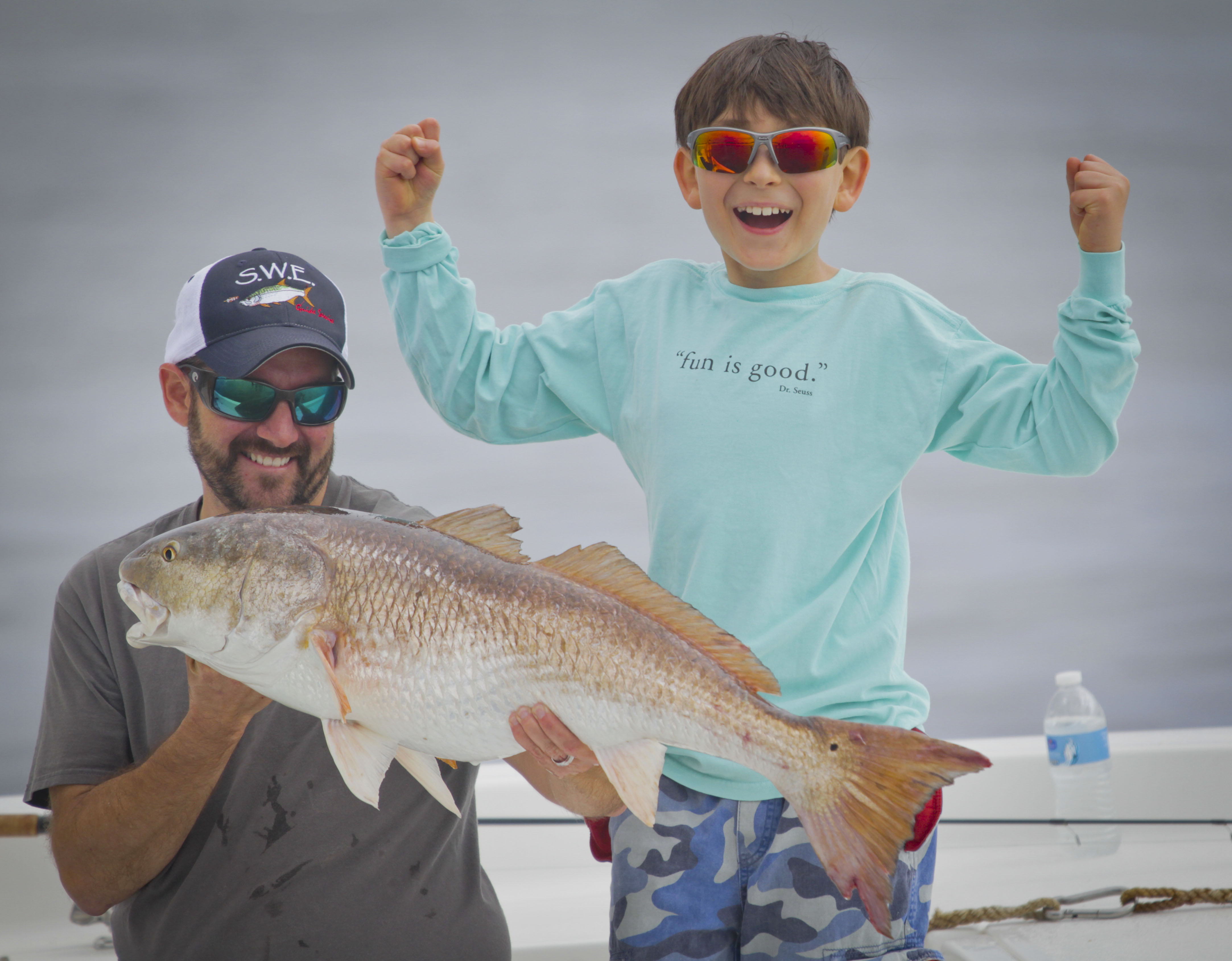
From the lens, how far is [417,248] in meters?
1.28

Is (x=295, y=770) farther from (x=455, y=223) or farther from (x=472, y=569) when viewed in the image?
(x=455, y=223)

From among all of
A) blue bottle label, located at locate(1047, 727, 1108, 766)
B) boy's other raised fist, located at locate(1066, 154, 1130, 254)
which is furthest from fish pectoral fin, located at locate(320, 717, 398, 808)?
blue bottle label, located at locate(1047, 727, 1108, 766)

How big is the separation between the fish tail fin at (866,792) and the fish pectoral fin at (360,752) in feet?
1.14

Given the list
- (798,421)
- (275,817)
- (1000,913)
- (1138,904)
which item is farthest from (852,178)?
(1138,904)

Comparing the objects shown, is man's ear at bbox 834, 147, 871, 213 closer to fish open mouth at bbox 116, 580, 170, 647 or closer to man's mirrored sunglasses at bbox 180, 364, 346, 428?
man's mirrored sunglasses at bbox 180, 364, 346, 428

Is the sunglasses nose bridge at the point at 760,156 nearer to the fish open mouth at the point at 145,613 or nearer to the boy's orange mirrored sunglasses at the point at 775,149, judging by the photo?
the boy's orange mirrored sunglasses at the point at 775,149

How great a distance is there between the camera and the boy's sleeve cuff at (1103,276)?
1.13 metres

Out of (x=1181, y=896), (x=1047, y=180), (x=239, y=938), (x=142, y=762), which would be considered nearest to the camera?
(x=142, y=762)

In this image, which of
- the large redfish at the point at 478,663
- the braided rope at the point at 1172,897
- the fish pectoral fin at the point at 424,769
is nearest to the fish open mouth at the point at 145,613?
→ the large redfish at the point at 478,663

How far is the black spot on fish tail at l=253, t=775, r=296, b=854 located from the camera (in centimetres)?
141

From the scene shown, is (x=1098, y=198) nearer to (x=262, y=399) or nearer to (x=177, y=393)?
(x=262, y=399)

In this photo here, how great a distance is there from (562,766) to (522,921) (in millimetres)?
1513

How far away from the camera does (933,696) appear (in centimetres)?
414

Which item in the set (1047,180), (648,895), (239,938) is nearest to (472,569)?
(648,895)
